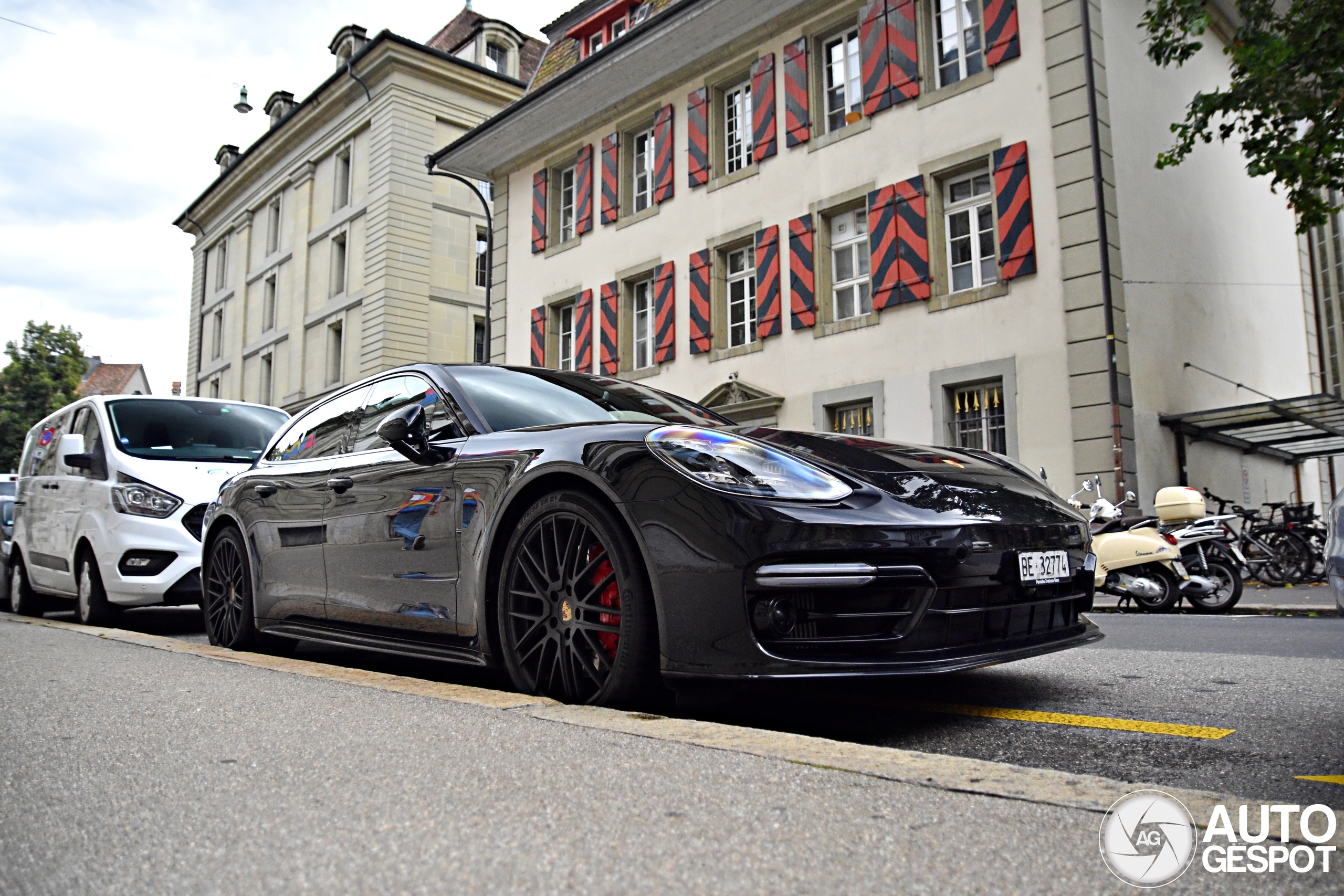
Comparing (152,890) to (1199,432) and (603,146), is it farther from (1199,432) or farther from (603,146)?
(603,146)

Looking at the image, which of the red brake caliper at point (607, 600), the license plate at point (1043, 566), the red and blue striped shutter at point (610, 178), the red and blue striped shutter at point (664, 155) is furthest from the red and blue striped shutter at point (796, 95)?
the red brake caliper at point (607, 600)

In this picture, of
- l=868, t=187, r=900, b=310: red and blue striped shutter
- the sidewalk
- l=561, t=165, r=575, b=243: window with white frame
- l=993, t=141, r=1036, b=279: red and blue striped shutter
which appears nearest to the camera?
the sidewalk

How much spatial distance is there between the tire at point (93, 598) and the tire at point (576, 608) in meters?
4.80

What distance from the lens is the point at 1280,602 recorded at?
9.41 m

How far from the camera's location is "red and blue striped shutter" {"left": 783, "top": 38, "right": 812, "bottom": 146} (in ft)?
54.2

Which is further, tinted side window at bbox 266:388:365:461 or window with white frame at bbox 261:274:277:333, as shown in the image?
window with white frame at bbox 261:274:277:333

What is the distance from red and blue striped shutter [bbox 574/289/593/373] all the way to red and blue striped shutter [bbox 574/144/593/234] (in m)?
1.38

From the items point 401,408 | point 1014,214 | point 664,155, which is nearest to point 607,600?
point 401,408

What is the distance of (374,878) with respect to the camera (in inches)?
58.7

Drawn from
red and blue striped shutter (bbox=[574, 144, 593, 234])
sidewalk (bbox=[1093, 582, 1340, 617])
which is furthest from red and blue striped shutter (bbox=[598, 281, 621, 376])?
sidewalk (bbox=[1093, 582, 1340, 617])

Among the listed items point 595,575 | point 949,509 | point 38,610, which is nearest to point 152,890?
point 595,575

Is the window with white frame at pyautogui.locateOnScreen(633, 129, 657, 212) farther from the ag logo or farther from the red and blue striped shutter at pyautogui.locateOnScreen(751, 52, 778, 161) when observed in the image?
the ag logo

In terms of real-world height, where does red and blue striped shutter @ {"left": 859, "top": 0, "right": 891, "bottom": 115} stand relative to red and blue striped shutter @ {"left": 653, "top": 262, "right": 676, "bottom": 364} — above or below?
above

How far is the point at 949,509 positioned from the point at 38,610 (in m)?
8.42
